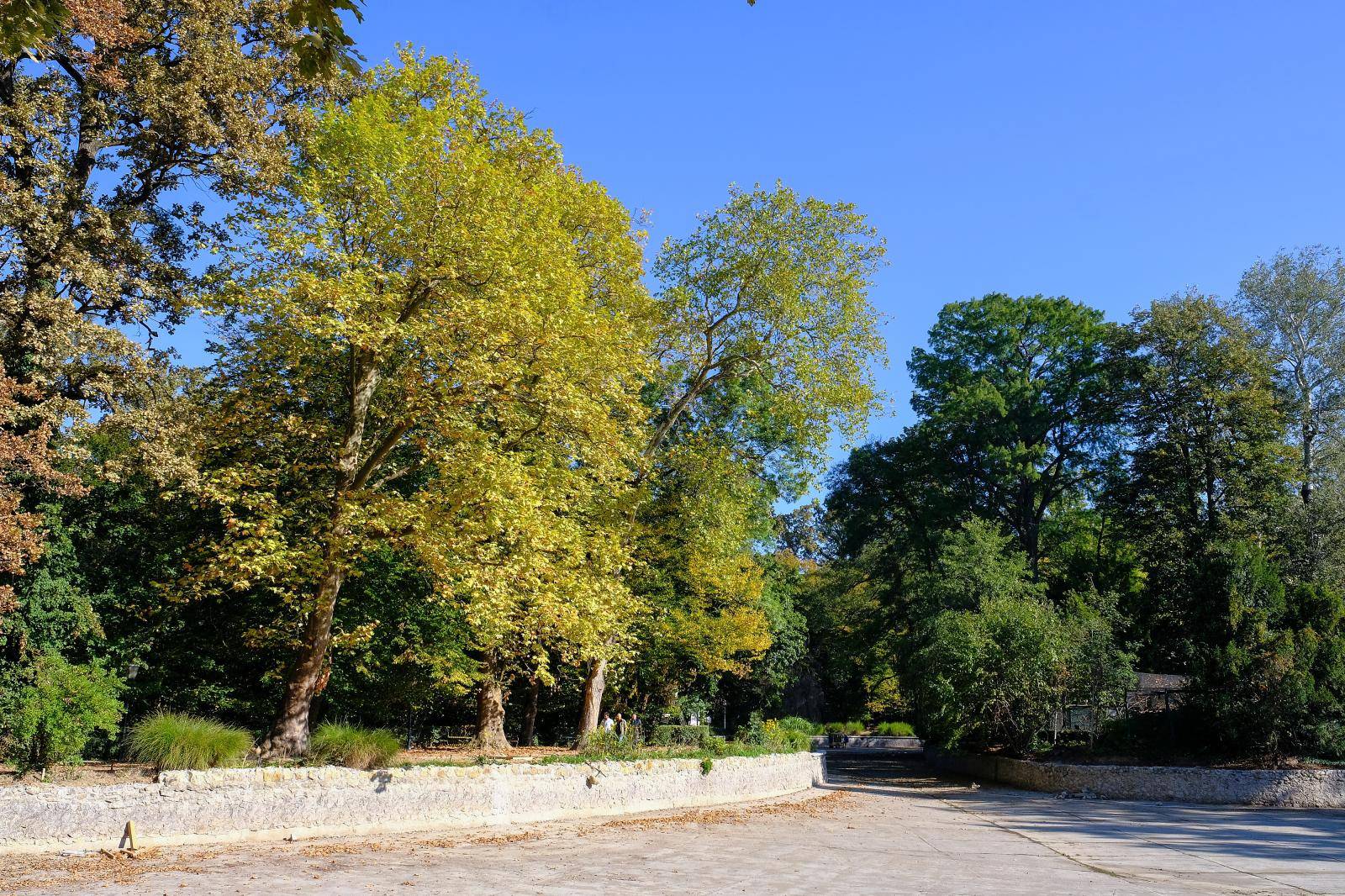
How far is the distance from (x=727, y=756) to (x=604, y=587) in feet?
18.8

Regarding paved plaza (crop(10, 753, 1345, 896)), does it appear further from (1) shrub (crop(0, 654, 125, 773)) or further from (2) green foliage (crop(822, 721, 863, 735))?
(2) green foliage (crop(822, 721, 863, 735))

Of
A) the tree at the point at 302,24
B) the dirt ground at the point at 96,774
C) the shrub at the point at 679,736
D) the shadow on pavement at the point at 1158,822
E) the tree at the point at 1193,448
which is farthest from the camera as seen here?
the tree at the point at 1193,448

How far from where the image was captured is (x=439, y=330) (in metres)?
13.9

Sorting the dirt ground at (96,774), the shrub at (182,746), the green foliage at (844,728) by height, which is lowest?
the green foliage at (844,728)

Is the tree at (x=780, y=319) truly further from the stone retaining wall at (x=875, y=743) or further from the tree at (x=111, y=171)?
the stone retaining wall at (x=875, y=743)

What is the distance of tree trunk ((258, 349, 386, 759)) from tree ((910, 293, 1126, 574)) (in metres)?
27.9

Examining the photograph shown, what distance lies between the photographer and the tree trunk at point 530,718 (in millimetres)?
24344

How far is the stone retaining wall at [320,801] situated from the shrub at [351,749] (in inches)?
27.9

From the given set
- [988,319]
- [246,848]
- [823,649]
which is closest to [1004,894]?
[246,848]

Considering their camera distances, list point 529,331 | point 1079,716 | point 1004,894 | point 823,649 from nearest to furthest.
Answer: point 1004,894, point 529,331, point 1079,716, point 823,649

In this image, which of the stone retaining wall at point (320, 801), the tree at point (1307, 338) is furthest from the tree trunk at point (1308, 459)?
the stone retaining wall at point (320, 801)

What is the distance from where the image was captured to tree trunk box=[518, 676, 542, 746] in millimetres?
24344

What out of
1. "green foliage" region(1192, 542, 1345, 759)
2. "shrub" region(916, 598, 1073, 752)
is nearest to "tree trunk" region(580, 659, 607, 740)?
"shrub" region(916, 598, 1073, 752)

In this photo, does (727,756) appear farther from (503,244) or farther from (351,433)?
(503,244)
